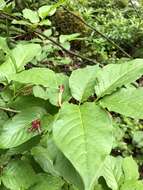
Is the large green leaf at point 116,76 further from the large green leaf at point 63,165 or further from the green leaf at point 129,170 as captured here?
the green leaf at point 129,170

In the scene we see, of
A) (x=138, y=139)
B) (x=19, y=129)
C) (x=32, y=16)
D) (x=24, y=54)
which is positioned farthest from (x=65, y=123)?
(x=138, y=139)

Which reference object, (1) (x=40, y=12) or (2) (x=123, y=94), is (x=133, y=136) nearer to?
(1) (x=40, y=12)

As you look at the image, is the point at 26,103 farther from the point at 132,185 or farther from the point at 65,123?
the point at 132,185

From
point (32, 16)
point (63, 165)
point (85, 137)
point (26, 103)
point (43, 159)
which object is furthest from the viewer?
point (32, 16)

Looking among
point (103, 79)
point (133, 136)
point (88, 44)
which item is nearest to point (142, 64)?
point (103, 79)

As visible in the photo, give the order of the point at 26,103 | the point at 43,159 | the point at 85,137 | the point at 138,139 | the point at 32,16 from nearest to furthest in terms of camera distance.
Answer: the point at 85,137 < the point at 26,103 < the point at 43,159 < the point at 32,16 < the point at 138,139

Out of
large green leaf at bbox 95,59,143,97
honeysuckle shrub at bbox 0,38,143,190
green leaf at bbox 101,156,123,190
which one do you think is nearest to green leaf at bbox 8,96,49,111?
honeysuckle shrub at bbox 0,38,143,190

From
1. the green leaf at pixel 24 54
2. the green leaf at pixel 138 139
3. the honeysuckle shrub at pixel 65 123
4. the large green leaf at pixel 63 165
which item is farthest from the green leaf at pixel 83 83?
the green leaf at pixel 138 139
